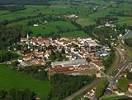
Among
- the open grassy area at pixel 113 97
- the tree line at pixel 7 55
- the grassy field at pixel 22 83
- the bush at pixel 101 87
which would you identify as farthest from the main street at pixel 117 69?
the tree line at pixel 7 55

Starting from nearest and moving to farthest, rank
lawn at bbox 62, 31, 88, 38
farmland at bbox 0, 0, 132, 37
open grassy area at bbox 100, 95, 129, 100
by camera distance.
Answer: open grassy area at bbox 100, 95, 129, 100, lawn at bbox 62, 31, 88, 38, farmland at bbox 0, 0, 132, 37

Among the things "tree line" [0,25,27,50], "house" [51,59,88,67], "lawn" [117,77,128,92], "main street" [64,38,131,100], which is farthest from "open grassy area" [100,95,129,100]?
"tree line" [0,25,27,50]

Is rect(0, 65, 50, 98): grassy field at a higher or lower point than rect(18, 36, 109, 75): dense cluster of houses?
lower

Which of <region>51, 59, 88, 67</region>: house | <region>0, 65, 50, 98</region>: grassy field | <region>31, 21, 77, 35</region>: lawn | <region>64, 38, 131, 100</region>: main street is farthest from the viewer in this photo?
<region>31, 21, 77, 35</region>: lawn

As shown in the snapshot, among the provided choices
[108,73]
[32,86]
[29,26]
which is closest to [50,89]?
[32,86]

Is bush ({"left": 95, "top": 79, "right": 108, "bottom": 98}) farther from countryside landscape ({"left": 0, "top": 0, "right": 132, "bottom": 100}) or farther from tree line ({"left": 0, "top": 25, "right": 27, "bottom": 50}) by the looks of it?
tree line ({"left": 0, "top": 25, "right": 27, "bottom": 50})

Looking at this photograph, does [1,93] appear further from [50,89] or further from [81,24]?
[81,24]
